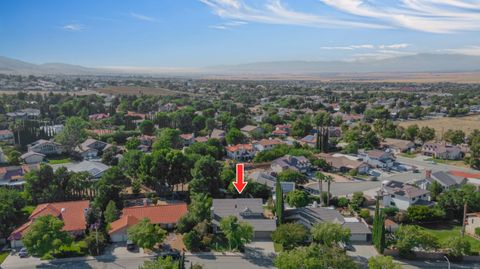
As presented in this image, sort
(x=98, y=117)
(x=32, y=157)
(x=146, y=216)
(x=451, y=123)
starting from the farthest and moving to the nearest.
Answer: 1. (x=451, y=123)
2. (x=98, y=117)
3. (x=32, y=157)
4. (x=146, y=216)

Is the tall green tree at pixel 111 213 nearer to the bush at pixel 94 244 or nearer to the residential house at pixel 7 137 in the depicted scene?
the bush at pixel 94 244

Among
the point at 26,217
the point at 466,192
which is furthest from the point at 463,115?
the point at 26,217

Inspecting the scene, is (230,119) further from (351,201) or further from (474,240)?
(474,240)

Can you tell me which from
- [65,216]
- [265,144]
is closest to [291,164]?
[265,144]

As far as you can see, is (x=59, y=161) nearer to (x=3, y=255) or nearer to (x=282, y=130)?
(x=3, y=255)

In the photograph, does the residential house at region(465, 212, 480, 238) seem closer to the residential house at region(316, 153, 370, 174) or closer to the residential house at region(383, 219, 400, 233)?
the residential house at region(383, 219, 400, 233)
